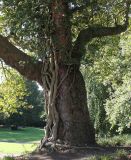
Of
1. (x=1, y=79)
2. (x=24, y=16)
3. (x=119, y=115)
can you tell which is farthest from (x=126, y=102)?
(x=24, y=16)

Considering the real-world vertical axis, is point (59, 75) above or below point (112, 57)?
below

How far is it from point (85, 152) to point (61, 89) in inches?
86.3

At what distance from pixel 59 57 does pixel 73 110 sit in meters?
1.62

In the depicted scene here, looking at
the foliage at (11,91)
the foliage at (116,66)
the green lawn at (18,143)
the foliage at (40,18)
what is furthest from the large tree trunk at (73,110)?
the foliage at (11,91)

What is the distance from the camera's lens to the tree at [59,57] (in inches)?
460

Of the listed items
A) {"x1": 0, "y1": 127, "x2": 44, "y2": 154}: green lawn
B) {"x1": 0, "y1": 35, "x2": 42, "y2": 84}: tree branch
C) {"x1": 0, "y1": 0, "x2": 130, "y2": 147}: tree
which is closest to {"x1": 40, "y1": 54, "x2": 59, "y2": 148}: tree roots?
{"x1": 0, "y1": 0, "x2": 130, "y2": 147}: tree

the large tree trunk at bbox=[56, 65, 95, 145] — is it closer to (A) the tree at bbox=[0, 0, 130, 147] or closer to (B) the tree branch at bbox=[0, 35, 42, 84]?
(A) the tree at bbox=[0, 0, 130, 147]

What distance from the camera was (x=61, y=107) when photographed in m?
12.2

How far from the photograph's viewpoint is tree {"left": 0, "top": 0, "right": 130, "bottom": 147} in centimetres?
1167

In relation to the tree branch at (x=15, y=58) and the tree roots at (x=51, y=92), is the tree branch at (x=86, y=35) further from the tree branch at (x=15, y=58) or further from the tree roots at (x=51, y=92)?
the tree branch at (x=15, y=58)

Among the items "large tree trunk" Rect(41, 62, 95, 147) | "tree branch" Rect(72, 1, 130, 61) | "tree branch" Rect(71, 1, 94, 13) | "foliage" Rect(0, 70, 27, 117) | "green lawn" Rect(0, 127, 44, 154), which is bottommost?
"green lawn" Rect(0, 127, 44, 154)

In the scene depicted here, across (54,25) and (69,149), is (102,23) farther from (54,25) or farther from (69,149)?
(69,149)

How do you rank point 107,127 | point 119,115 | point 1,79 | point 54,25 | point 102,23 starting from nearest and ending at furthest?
point 54,25 < point 102,23 < point 1,79 < point 119,115 < point 107,127

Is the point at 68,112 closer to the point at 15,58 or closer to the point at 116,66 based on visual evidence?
the point at 15,58
